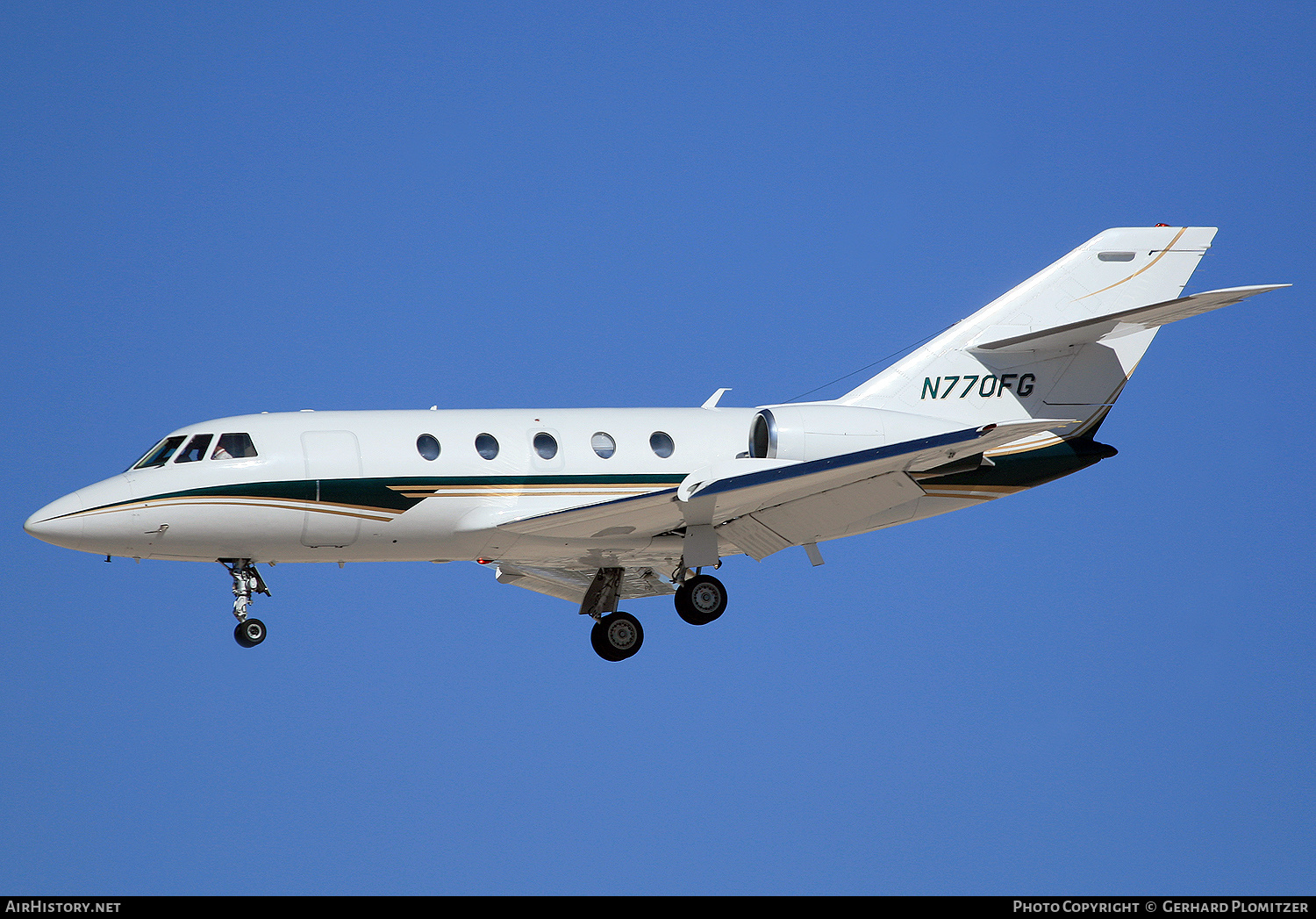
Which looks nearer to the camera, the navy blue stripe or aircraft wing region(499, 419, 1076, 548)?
aircraft wing region(499, 419, 1076, 548)

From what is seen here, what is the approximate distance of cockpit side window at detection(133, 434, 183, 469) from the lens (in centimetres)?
2077

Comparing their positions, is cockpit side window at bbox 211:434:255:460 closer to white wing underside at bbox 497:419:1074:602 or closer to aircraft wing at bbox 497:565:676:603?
white wing underside at bbox 497:419:1074:602

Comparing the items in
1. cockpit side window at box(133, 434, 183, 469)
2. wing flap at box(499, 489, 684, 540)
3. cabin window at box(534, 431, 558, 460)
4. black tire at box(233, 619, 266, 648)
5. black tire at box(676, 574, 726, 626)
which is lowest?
black tire at box(233, 619, 266, 648)

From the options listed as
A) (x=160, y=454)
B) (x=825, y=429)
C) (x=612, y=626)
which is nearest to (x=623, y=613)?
(x=612, y=626)

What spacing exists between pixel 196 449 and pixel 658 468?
249 inches

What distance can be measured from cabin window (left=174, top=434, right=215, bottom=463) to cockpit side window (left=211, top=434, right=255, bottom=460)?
153 mm

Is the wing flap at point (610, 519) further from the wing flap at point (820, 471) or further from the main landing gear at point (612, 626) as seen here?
the main landing gear at point (612, 626)

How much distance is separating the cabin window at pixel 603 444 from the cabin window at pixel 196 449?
520 cm

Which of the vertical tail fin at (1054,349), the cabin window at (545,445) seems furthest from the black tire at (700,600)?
the vertical tail fin at (1054,349)

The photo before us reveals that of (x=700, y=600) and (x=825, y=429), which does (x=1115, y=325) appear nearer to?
(x=825, y=429)

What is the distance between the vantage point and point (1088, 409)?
22375mm

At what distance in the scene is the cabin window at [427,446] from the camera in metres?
20.8

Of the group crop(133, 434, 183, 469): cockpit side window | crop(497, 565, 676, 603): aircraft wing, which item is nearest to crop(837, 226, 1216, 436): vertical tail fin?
crop(497, 565, 676, 603): aircraft wing
